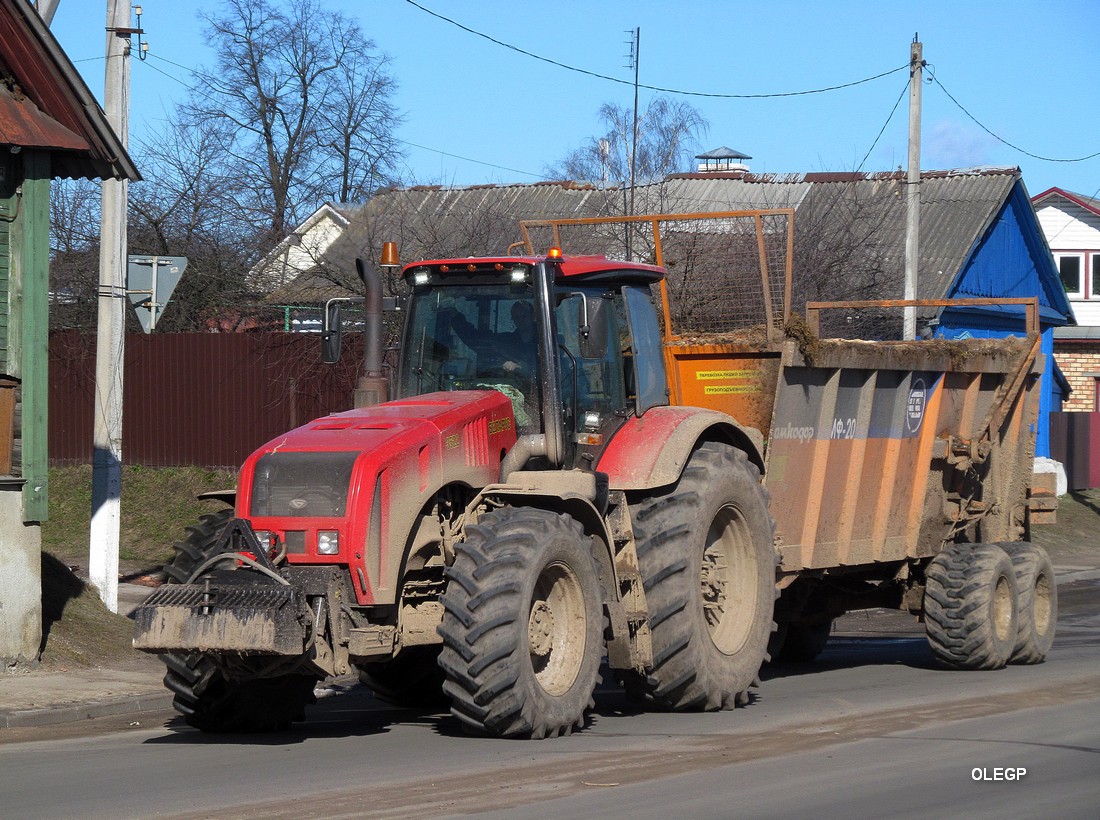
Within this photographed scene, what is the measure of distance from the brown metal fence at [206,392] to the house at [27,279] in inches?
385

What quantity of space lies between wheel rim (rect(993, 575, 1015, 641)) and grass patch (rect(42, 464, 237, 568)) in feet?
35.6

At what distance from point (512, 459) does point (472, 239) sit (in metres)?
13.5

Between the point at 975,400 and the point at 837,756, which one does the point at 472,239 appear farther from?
the point at 837,756

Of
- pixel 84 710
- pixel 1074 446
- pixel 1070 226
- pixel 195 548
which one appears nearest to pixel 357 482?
pixel 195 548

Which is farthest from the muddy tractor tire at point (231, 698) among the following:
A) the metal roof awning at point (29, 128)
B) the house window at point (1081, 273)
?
the house window at point (1081, 273)

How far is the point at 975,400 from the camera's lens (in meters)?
12.2

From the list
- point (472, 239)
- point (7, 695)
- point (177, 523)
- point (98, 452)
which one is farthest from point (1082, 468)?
point (7, 695)

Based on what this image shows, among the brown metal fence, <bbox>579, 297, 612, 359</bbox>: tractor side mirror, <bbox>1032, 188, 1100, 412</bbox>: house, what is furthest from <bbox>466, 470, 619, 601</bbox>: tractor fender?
<bbox>1032, 188, 1100, 412</bbox>: house

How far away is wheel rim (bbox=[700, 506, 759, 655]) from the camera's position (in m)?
9.48

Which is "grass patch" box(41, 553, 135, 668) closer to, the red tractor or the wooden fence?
the red tractor

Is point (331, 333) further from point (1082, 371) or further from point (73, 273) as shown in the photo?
point (1082, 371)

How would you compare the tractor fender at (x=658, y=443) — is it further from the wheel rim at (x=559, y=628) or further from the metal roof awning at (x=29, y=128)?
the metal roof awning at (x=29, y=128)

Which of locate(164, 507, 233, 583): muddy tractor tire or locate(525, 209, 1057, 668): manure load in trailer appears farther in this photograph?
locate(525, 209, 1057, 668): manure load in trailer

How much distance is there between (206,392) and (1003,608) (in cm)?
1392
